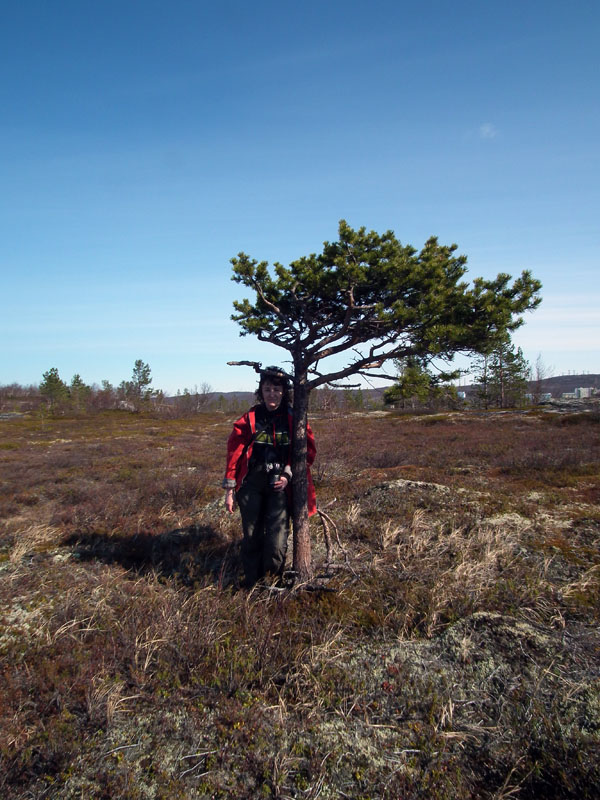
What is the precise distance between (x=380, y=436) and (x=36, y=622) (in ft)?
61.0

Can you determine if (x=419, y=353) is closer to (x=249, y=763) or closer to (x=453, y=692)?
(x=453, y=692)

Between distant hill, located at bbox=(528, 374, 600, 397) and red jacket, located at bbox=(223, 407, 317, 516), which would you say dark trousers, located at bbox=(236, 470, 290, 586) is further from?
distant hill, located at bbox=(528, 374, 600, 397)

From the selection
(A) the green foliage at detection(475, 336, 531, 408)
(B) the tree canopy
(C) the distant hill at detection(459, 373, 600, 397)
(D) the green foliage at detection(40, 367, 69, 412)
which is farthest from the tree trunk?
(C) the distant hill at detection(459, 373, 600, 397)

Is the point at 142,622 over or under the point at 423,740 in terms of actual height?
over

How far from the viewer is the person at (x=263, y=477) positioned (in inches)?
181

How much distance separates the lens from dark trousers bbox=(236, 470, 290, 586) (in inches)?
181

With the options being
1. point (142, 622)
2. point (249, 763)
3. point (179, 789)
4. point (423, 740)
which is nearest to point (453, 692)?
point (423, 740)

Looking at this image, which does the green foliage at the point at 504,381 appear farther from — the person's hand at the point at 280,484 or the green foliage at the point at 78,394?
the green foliage at the point at 78,394

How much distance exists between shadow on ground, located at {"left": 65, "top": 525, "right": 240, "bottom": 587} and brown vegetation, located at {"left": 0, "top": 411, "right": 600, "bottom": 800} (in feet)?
0.14

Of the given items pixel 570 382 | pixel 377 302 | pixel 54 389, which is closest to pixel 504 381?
pixel 377 302

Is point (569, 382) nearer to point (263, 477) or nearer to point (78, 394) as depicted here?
point (78, 394)

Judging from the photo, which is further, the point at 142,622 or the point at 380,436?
the point at 380,436

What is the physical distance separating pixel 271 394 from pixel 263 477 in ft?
3.21

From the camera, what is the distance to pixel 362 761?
2.58 meters
